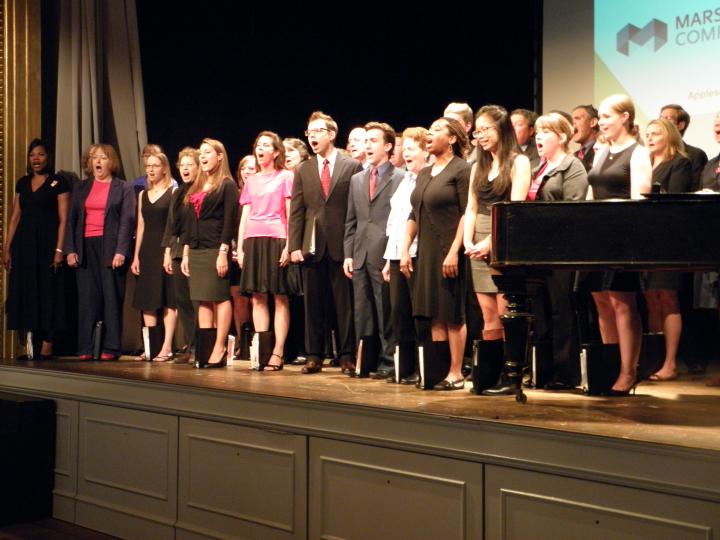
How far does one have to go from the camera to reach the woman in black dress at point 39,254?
20.8 ft

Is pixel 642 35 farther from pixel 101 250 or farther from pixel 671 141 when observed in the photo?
pixel 101 250

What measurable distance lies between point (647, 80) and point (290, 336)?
2.80 metres

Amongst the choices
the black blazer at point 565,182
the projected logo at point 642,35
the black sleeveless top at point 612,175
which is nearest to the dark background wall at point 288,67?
the projected logo at point 642,35

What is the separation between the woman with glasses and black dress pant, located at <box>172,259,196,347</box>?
2.25 meters

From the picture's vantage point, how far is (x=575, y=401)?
13.0 ft

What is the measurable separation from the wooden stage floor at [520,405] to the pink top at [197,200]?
960 millimetres

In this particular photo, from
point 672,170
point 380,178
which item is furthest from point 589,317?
point 380,178

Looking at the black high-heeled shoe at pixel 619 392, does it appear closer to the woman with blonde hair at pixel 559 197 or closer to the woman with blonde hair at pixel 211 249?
the woman with blonde hair at pixel 559 197

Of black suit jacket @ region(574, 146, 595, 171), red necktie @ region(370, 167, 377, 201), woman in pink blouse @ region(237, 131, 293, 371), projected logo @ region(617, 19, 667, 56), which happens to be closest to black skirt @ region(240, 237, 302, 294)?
woman in pink blouse @ region(237, 131, 293, 371)

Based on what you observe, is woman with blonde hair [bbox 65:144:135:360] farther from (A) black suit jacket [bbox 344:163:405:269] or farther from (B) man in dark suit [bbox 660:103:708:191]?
(B) man in dark suit [bbox 660:103:708:191]

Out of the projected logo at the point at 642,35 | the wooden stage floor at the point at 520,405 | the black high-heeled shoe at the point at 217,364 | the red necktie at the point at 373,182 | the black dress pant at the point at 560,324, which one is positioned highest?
the projected logo at the point at 642,35

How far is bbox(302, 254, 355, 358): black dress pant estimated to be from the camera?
5402mm

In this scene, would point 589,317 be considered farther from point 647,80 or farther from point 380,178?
point 647,80

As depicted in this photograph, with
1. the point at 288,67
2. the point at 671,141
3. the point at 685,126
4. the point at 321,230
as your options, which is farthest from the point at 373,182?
the point at 288,67
